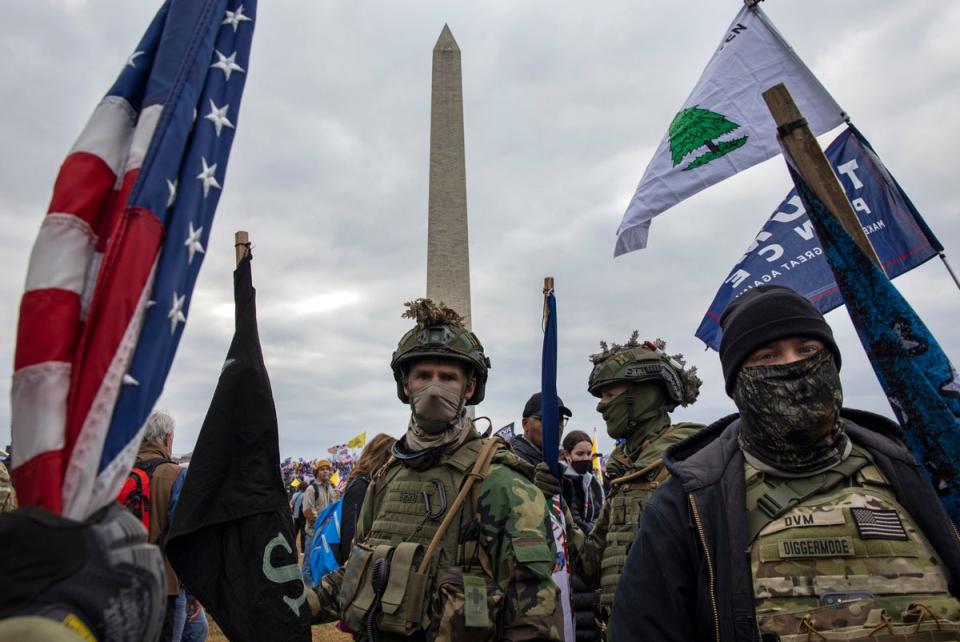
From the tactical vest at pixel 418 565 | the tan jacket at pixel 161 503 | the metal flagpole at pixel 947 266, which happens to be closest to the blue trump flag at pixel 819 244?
the metal flagpole at pixel 947 266

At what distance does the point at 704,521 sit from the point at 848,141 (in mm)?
3105

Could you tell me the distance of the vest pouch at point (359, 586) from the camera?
2818 mm

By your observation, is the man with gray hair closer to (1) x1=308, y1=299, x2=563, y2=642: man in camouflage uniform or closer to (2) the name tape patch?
(1) x1=308, y1=299, x2=563, y2=642: man in camouflage uniform

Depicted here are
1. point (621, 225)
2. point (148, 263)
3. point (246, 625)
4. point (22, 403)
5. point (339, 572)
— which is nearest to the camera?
point (22, 403)

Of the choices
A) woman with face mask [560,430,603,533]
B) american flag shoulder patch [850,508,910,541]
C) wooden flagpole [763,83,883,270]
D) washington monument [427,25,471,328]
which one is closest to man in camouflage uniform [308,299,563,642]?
american flag shoulder patch [850,508,910,541]

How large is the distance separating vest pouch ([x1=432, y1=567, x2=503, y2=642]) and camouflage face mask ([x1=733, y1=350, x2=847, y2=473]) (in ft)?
4.09

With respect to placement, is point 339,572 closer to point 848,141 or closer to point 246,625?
point 246,625

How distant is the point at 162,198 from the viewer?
4.82 ft

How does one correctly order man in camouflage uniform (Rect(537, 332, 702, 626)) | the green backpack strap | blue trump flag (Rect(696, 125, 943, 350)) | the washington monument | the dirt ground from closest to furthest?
the green backpack strap
blue trump flag (Rect(696, 125, 943, 350))
man in camouflage uniform (Rect(537, 332, 702, 626))
the dirt ground
the washington monument

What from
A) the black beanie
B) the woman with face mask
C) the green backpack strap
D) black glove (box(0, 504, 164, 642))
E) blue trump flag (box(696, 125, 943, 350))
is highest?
blue trump flag (box(696, 125, 943, 350))

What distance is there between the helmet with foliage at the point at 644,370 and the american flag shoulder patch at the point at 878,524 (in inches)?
88.5

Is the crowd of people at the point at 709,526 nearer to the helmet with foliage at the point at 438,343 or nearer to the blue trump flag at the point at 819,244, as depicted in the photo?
the helmet with foliage at the point at 438,343

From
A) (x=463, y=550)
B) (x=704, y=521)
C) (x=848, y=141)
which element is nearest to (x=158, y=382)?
(x=704, y=521)

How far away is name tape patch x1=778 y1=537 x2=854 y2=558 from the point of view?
173 centimetres
